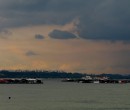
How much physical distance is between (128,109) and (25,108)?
1031 inches

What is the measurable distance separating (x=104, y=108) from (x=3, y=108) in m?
26.0

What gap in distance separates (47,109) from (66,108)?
534 centimetres

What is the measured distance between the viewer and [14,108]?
116m

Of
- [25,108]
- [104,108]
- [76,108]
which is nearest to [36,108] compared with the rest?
[25,108]

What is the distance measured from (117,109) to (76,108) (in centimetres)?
1037

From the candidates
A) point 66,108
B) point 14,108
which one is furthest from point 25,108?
point 66,108

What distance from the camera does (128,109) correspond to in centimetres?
11225

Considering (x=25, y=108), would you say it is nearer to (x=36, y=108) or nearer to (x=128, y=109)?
(x=36, y=108)

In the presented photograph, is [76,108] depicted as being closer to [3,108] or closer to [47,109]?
[47,109]

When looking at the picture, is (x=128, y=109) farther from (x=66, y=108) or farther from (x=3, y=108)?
(x=3, y=108)

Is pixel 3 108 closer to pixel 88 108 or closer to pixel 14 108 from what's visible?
pixel 14 108

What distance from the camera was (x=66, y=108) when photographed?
114562mm

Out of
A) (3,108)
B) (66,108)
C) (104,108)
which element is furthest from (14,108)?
(104,108)

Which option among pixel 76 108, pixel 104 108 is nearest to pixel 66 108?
pixel 76 108
